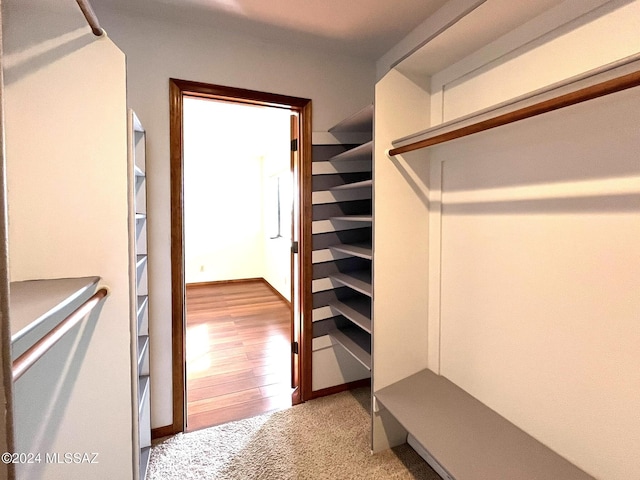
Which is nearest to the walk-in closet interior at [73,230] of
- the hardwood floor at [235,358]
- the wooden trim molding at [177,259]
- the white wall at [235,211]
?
the wooden trim molding at [177,259]

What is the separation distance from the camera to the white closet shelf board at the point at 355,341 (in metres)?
1.93

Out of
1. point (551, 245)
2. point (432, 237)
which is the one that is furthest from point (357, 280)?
point (551, 245)

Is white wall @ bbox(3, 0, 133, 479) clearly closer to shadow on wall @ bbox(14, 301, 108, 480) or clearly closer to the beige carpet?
shadow on wall @ bbox(14, 301, 108, 480)

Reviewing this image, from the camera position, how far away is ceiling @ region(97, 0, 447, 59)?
1.70m

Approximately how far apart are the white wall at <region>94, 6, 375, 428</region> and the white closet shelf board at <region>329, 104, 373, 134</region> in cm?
46

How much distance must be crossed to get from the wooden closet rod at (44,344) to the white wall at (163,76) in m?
0.77

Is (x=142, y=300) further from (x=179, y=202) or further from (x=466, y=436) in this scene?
(x=466, y=436)

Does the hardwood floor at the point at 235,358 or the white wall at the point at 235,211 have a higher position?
the white wall at the point at 235,211

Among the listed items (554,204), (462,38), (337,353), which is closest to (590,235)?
(554,204)

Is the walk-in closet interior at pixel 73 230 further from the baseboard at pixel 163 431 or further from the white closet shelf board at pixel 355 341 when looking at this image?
the white closet shelf board at pixel 355 341

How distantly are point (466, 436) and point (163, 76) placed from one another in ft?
8.20

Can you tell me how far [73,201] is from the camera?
45.8 inches

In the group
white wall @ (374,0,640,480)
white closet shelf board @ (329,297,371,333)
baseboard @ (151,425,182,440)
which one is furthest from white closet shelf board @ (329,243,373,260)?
baseboard @ (151,425,182,440)

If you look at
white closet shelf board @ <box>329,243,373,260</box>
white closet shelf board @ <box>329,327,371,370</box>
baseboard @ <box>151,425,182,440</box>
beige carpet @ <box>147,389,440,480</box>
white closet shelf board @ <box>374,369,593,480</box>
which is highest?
white closet shelf board @ <box>329,243,373,260</box>
